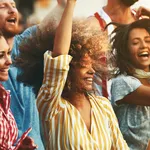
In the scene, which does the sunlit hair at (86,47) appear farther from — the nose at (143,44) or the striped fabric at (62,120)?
the nose at (143,44)

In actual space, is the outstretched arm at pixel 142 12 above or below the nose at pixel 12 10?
below

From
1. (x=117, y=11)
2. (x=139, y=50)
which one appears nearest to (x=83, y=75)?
(x=139, y=50)

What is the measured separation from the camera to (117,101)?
2678 mm

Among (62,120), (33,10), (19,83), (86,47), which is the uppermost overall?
(33,10)

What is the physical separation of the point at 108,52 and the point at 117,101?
0.19 m

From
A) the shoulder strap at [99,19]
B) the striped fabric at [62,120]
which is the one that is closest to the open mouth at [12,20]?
the striped fabric at [62,120]

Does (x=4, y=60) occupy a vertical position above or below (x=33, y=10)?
below

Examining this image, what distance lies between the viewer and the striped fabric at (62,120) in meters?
2.16

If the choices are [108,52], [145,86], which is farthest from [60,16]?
[145,86]

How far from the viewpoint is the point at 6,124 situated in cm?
212

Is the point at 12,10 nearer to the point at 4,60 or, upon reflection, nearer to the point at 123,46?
the point at 4,60

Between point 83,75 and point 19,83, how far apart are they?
211mm

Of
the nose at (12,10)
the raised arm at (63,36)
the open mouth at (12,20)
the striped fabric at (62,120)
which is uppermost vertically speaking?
the nose at (12,10)

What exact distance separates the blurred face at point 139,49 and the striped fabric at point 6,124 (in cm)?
74
